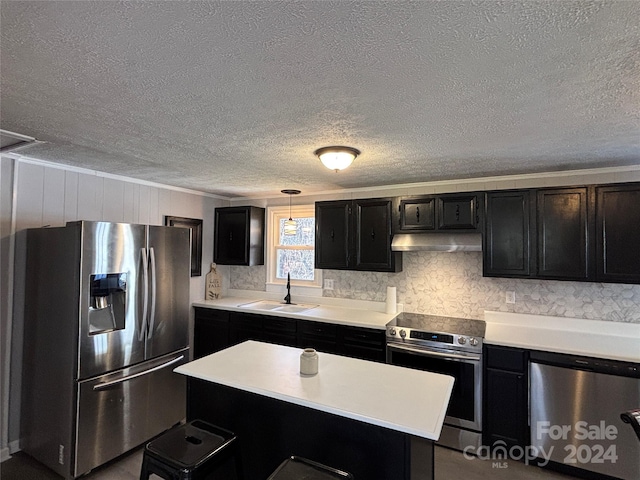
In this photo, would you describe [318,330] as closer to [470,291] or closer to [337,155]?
[470,291]

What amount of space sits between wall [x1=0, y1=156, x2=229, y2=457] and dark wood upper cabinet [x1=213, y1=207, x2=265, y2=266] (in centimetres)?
127

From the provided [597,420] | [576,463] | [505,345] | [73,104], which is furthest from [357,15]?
[576,463]

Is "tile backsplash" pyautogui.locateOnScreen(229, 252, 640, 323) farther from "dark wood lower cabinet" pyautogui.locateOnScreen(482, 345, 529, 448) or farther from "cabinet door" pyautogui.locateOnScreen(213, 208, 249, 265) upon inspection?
"cabinet door" pyautogui.locateOnScreen(213, 208, 249, 265)

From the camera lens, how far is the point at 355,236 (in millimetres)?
3732

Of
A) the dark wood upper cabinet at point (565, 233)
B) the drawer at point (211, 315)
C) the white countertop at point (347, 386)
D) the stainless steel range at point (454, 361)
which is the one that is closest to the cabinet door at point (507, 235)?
the dark wood upper cabinet at point (565, 233)

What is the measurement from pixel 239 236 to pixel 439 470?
337 centimetres

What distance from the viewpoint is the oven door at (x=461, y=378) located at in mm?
2793

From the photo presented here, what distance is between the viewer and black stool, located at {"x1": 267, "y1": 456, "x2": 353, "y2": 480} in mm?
1354

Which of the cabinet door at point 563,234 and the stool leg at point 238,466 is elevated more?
the cabinet door at point 563,234

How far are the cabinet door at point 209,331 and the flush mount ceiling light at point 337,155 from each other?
2602 millimetres

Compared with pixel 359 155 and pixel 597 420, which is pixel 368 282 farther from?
pixel 597 420

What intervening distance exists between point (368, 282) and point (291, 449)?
239 centimetres

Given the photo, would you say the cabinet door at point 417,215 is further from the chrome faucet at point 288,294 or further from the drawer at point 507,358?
the chrome faucet at point 288,294

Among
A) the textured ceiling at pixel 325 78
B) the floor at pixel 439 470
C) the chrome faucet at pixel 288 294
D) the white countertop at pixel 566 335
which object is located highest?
the textured ceiling at pixel 325 78
